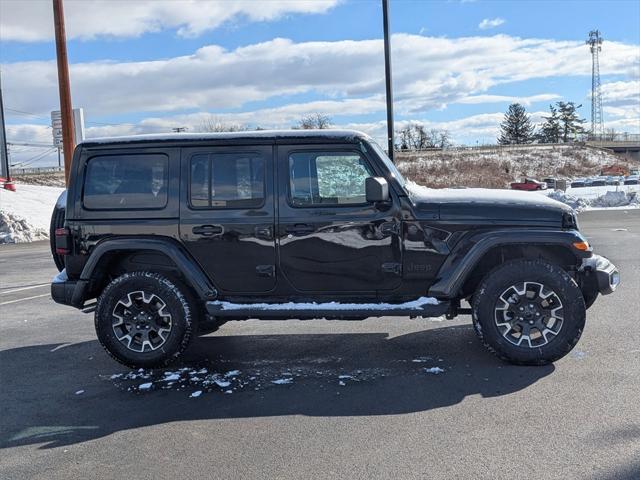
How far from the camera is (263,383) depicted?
507 cm

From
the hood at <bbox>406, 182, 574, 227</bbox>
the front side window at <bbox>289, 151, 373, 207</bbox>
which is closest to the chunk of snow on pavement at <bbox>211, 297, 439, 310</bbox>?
the hood at <bbox>406, 182, 574, 227</bbox>

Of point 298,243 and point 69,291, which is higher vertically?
point 298,243

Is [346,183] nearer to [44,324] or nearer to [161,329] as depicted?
[161,329]

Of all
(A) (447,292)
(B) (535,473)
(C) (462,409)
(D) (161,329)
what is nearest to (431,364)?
(A) (447,292)

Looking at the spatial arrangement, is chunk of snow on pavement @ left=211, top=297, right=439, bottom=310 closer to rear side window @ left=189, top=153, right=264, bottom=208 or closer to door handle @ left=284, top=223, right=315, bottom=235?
door handle @ left=284, top=223, right=315, bottom=235

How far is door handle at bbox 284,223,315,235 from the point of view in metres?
5.42

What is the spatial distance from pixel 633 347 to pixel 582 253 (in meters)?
1.14

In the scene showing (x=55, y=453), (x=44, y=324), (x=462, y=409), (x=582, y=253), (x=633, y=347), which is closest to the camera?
(x=55, y=453)

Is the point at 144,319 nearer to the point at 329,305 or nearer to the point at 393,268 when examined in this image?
the point at 329,305

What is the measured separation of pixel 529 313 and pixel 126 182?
3.80 m

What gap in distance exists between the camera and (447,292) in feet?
17.3

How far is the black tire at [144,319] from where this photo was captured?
548cm

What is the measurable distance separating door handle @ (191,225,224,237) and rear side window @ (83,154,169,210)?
398 millimetres

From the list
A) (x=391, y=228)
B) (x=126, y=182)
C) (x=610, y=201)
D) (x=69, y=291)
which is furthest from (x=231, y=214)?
(x=610, y=201)
